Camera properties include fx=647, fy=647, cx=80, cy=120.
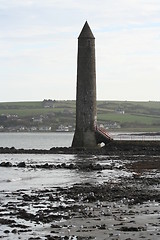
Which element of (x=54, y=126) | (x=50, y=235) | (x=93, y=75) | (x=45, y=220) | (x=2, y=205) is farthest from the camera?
(x=54, y=126)

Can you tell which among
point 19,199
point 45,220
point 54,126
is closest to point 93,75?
point 19,199

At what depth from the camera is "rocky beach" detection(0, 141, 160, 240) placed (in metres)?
15.1

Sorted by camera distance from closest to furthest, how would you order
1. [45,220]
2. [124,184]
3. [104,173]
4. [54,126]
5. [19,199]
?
[45,220] < [19,199] < [124,184] < [104,173] < [54,126]

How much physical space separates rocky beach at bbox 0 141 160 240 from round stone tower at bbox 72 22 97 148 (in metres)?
22.8

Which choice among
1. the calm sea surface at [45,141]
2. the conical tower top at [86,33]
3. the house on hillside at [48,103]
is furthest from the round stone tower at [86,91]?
the house on hillside at [48,103]

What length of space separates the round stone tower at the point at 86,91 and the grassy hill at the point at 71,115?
78.8m

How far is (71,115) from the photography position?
6422 inches

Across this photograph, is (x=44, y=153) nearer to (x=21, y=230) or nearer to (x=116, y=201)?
(x=116, y=201)

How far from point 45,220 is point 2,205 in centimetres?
341

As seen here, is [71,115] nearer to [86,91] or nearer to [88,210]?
[86,91]

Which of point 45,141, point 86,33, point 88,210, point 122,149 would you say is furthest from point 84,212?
point 45,141

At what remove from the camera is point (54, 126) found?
541ft

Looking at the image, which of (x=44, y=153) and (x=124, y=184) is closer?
(x=124, y=184)

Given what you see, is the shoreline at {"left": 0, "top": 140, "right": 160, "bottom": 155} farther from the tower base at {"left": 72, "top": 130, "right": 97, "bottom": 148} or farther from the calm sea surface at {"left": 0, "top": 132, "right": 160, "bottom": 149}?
the calm sea surface at {"left": 0, "top": 132, "right": 160, "bottom": 149}
